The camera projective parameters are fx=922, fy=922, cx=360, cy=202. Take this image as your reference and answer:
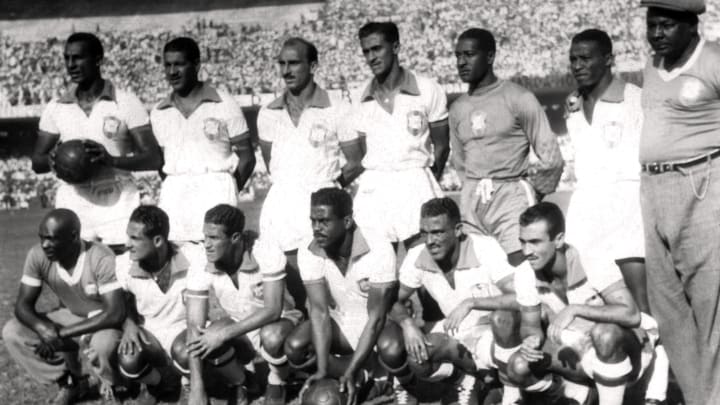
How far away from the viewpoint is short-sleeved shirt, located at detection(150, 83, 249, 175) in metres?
6.04

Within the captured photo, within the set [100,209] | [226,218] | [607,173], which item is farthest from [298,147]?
[607,173]

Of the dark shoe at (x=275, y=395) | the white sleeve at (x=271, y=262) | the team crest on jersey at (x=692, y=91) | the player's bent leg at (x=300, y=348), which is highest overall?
the team crest on jersey at (x=692, y=91)

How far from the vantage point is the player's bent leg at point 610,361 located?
461cm

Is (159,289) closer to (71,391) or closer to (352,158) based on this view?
(71,391)

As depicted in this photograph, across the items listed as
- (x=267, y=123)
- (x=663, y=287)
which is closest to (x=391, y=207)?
(x=267, y=123)

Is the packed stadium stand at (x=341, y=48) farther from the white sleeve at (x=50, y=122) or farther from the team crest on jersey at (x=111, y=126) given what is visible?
the team crest on jersey at (x=111, y=126)

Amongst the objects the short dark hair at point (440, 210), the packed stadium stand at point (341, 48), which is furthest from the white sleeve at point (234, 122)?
the packed stadium stand at point (341, 48)

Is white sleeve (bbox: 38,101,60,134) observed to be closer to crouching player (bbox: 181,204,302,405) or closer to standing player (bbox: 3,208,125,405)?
standing player (bbox: 3,208,125,405)

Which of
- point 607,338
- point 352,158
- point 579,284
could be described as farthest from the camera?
point 352,158

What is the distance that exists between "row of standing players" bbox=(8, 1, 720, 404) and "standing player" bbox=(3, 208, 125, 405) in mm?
444

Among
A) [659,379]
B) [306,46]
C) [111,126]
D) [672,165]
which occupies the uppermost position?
[306,46]

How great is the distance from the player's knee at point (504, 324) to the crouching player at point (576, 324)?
134 millimetres

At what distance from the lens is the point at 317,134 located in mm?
5934

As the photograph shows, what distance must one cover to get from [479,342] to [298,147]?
1755 mm
